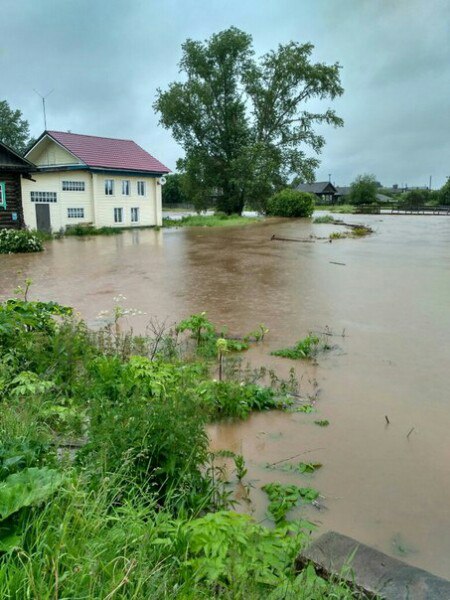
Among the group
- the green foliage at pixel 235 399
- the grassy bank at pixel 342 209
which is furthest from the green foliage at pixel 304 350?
the grassy bank at pixel 342 209

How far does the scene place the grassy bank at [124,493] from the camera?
2.07 m

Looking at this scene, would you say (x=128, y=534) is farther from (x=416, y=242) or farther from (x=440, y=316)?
(x=416, y=242)

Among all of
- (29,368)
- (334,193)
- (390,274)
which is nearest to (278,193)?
(390,274)

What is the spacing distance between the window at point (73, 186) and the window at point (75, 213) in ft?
3.78

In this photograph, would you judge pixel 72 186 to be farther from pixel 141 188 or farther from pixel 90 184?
pixel 141 188

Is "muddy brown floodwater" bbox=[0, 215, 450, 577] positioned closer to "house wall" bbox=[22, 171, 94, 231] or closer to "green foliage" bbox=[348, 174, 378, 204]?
"house wall" bbox=[22, 171, 94, 231]

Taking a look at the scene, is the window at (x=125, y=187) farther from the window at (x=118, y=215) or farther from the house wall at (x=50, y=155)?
the house wall at (x=50, y=155)

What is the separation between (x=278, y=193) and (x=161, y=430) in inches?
1730

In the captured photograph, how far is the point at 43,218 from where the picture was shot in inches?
1171

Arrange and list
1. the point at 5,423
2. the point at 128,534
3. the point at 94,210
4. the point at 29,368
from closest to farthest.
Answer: the point at 128,534 < the point at 5,423 < the point at 29,368 < the point at 94,210

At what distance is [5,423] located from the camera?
3307 mm

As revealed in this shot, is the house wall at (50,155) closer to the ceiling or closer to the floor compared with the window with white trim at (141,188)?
closer to the ceiling

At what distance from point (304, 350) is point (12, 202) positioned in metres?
21.8

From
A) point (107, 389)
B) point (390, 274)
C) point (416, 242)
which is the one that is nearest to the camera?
point (107, 389)
